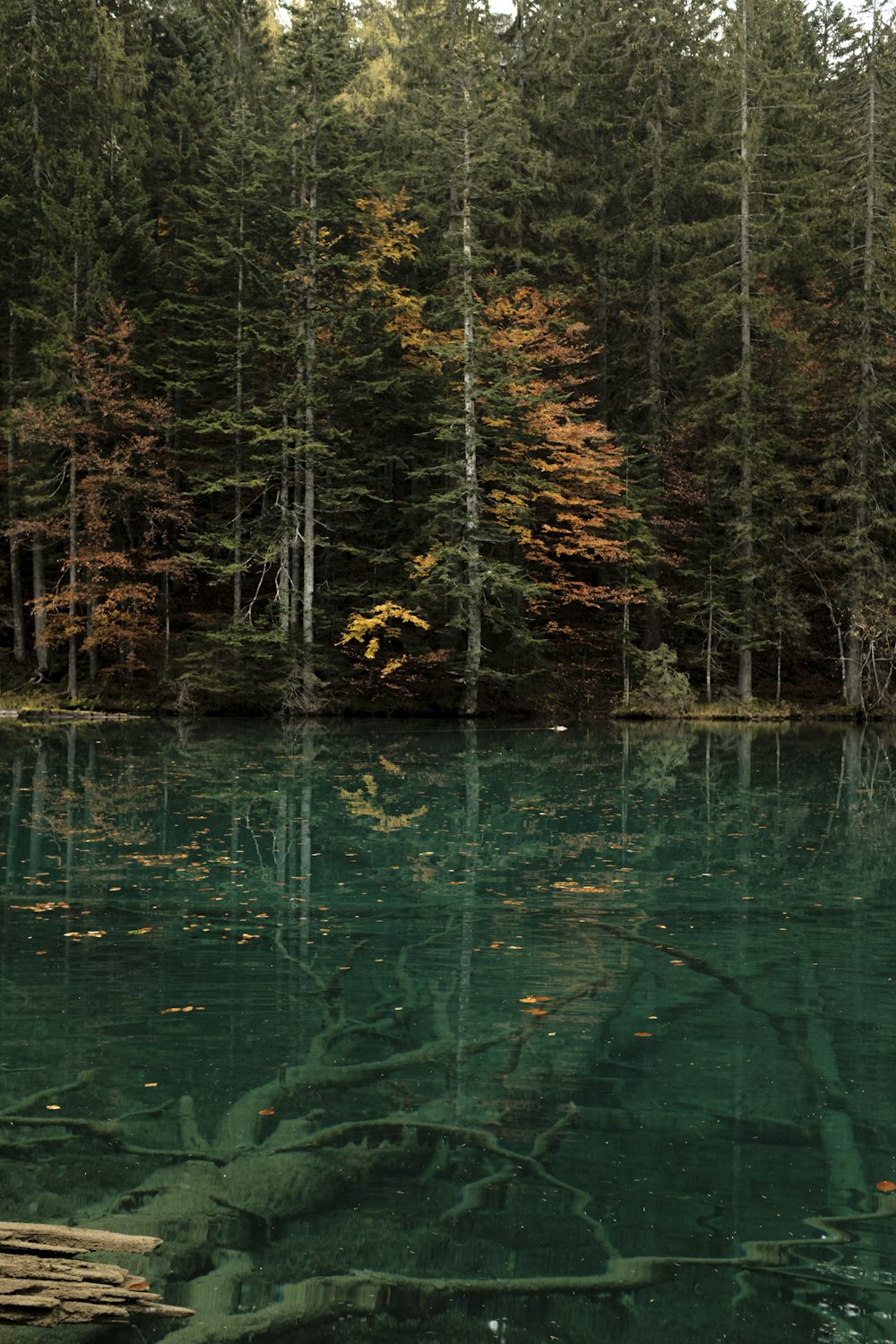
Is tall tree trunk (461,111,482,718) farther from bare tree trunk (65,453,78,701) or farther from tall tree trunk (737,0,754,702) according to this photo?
bare tree trunk (65,453,78,701)

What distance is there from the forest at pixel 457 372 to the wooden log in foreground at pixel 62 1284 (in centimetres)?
2393

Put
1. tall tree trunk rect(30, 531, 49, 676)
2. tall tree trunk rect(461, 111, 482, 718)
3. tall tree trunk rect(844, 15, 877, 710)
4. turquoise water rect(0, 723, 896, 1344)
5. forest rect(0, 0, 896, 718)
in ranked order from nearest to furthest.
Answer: turquoise water rect(0, 723, 896, 1344), tall tree trunk rect(461, 111, 482, 718), forest rect(0, 0, 896, 718), tall tree trunk rect(30, 531, 49, 676), tall tree trunk rect(844, 15, 877, 710)

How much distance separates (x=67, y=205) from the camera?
31141 millimetres

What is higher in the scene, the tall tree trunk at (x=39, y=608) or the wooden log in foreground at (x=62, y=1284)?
the tall tree trunk at (x=39, y=608)

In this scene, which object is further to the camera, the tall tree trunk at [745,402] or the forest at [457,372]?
the tall tree trunk at [745,402]

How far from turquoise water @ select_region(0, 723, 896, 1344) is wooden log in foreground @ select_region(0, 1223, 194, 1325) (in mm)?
65

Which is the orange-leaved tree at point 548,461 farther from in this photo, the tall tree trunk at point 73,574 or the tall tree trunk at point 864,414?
the tall tree trunk at point 73,574

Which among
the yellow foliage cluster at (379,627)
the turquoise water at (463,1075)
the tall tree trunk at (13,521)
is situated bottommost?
the turquoise water at (463,1075)

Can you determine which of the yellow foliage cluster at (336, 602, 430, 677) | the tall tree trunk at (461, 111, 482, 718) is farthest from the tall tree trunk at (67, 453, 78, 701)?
the tall tree trunk at (461, 111, 482, 718)

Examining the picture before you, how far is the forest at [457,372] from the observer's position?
28438 millimetres

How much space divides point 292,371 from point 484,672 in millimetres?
9824

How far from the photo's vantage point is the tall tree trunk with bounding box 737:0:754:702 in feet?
98.3

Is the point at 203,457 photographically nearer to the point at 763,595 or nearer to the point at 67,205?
the point at 67,205

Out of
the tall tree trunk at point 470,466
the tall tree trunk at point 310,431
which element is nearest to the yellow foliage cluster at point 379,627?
the tall tree trunk at point 310,431
